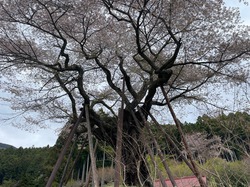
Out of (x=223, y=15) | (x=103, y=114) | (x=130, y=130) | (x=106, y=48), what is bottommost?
(x=130, y=130)

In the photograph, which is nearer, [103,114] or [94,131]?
[94,131]

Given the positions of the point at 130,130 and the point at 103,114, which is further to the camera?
the point at 103,114

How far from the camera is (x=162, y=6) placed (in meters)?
4.84

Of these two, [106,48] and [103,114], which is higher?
[106,48]

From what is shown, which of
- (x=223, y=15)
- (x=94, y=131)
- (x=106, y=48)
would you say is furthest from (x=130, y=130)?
(x=223, y=15)

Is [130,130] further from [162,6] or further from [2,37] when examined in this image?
[2,37]

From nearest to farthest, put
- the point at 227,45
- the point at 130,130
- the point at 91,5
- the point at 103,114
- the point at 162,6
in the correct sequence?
the point at 162,6 < the point at 91,5 < the point at 227,45 < the point at 130,130 < the point at 103,114

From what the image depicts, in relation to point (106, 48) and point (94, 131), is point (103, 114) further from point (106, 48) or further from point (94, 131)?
point (106, 48)

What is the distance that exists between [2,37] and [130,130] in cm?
371

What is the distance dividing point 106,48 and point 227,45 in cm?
290

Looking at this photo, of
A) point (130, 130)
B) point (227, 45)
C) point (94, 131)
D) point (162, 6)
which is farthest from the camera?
point (94, 131)

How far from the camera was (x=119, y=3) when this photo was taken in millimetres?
4980

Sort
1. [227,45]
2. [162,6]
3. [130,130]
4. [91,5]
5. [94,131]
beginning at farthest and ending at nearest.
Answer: [94,131] → [130,130] → [227,45] → [91,5] → [162,6]

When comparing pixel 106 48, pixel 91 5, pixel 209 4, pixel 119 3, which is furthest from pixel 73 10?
pixel 209 4
